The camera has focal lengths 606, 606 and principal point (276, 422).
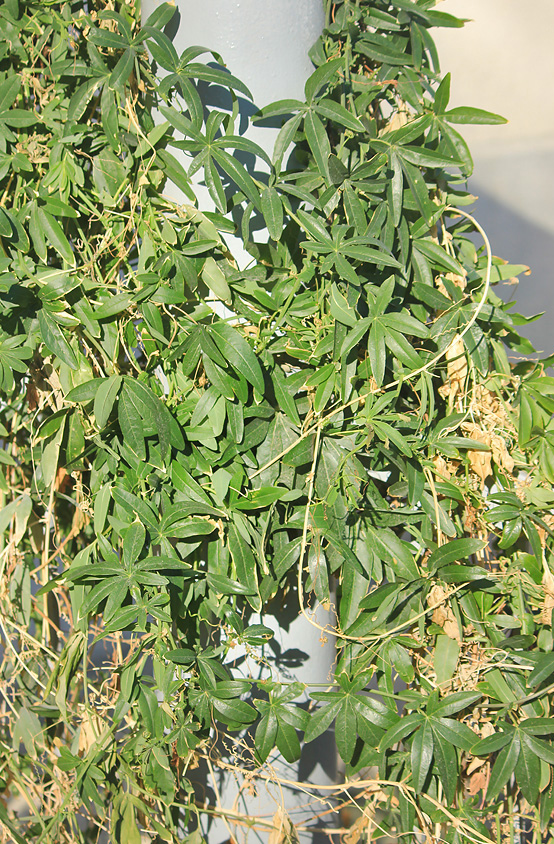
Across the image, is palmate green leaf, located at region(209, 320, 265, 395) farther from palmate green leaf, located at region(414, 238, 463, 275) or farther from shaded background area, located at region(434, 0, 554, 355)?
shaded background area, located at region(434, 0, 554, 355)

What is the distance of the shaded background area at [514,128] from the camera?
1.55 metres

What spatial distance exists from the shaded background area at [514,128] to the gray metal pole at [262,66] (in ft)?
3.19

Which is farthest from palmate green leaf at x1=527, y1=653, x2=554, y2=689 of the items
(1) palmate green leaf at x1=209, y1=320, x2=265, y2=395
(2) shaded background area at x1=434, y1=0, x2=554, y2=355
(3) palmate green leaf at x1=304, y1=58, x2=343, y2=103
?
(2) shaded background area at x1=434, y1=0, x2=554, y2=355

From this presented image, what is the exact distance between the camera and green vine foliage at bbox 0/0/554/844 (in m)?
0.69

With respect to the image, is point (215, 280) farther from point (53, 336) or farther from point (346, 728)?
point (346, 728)

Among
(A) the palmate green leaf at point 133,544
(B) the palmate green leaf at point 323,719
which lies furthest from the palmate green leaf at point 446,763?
(A) the palmate green leaf at point 133,544

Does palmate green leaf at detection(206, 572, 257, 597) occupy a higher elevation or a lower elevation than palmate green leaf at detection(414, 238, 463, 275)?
lower

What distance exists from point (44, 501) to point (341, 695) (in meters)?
0.47

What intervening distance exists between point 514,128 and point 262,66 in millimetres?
1106

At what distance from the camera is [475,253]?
852 millimetres

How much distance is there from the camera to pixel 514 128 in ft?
5.23

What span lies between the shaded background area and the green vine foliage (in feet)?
3.03

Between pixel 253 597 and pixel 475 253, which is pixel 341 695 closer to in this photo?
pixel 253 597

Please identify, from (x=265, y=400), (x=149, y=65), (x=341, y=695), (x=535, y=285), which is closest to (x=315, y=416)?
(x=265, y=400)
